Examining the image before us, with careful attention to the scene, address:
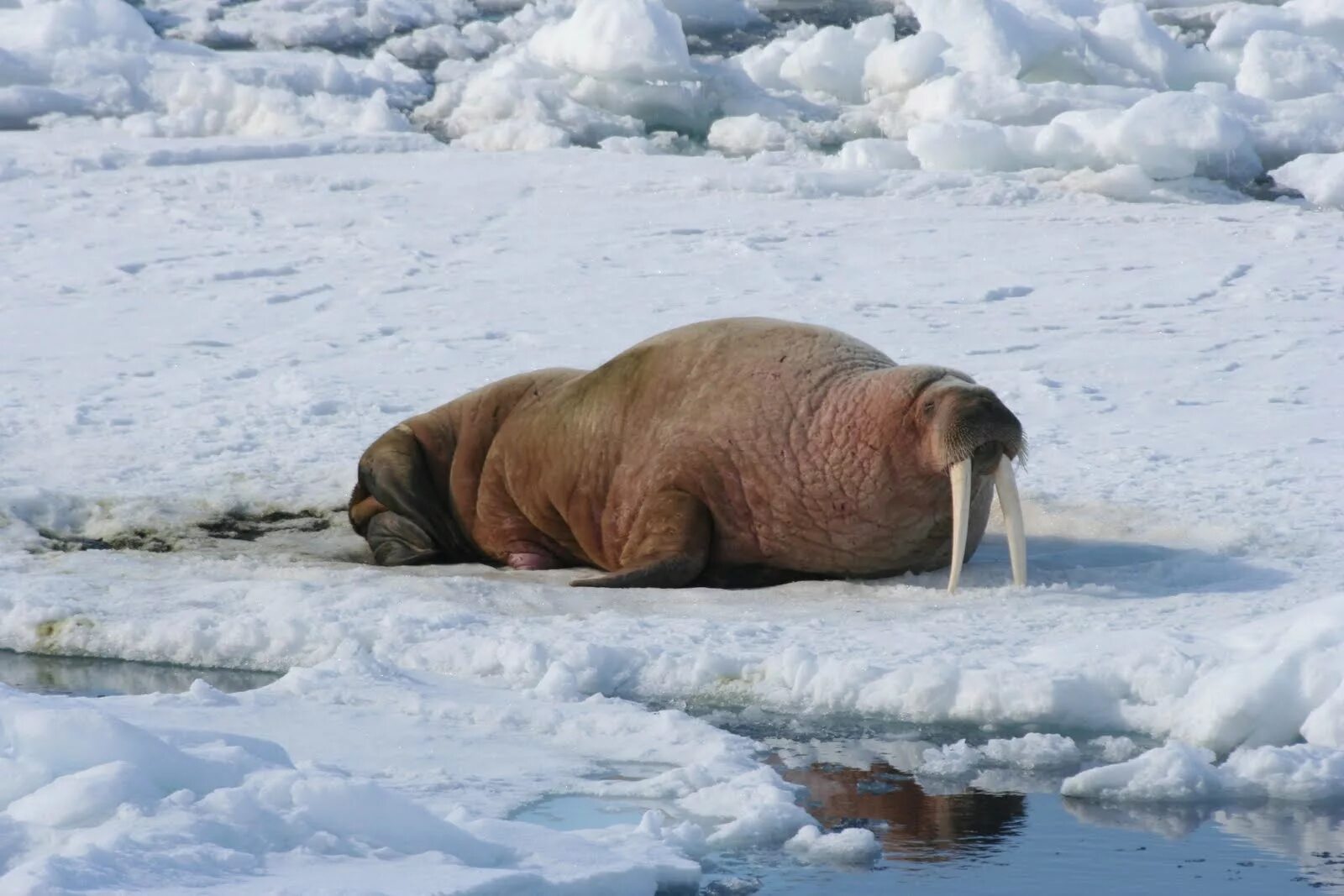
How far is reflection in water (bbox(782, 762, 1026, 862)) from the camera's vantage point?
354cm

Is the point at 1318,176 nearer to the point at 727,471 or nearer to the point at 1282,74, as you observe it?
the point at 1282,74

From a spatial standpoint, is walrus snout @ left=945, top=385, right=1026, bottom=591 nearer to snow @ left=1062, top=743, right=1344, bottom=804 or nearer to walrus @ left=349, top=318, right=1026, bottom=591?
walrus @ left=349, top=318, right=1026, bottom=591

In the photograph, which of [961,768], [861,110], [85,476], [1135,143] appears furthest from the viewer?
[861,110]

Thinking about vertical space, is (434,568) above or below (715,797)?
below

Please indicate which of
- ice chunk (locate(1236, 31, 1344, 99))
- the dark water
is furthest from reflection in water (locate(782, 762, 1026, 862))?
ice chunk (locate(1236, 31, 1344, 99))

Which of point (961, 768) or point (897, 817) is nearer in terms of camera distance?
point (897, 817)

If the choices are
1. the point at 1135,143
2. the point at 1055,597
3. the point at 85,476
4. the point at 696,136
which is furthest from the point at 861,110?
the point at 1055,597

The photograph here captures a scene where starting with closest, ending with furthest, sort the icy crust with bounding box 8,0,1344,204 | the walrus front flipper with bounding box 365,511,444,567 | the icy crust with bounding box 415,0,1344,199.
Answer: the walrus front flipper with bounding box 365,511,444,567, the icy crust with bounding box 415,0,1344,199, the icy crust with bounding box 8,0,1344,204

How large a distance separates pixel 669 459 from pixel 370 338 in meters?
3.80

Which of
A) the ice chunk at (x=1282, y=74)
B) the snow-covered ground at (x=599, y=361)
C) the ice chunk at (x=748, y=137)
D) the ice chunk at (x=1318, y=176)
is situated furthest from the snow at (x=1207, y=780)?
the ice chunk at (x=1282, y=74)

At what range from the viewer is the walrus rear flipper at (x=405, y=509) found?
6.60 meters

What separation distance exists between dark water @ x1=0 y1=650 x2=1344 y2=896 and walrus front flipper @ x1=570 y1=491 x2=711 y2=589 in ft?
4.97

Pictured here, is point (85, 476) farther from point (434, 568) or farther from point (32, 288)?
point (32, 288)

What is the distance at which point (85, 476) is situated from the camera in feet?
23.1
